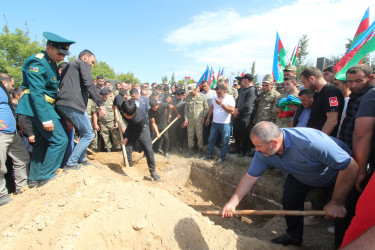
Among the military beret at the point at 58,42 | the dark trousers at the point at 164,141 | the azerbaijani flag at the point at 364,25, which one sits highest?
the azerbaijani flag at the point at 364,25

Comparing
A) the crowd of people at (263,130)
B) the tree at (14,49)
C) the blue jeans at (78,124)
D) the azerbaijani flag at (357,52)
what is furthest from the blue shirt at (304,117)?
the tree at (14,49)

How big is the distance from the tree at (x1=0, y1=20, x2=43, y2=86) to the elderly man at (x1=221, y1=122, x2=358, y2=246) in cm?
1981

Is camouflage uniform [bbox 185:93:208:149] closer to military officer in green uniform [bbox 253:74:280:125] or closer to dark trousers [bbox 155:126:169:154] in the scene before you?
dark trousers [bbox 155:126:169:154]

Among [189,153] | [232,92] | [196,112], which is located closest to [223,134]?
[196,112]

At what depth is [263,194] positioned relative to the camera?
4082 millimetres

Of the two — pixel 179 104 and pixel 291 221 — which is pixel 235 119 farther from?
pixel 291 221

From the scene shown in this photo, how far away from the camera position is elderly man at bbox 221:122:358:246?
6.17ft

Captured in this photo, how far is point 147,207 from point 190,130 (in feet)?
12.8

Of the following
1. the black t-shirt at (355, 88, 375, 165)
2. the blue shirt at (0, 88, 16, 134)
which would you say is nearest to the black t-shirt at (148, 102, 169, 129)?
the blue shirt at (0, 88, 16, 134)

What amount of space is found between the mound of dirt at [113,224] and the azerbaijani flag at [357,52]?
119 inches

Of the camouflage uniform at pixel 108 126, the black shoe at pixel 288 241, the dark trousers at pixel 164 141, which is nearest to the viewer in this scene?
the black shoe at pixel 288 241

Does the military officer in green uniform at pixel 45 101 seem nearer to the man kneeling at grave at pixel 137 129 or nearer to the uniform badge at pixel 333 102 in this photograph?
the man kneeling at grave at pixel 137 129

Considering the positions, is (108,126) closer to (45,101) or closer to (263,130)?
(45,101)

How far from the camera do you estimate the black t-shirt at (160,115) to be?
6.03 meters
